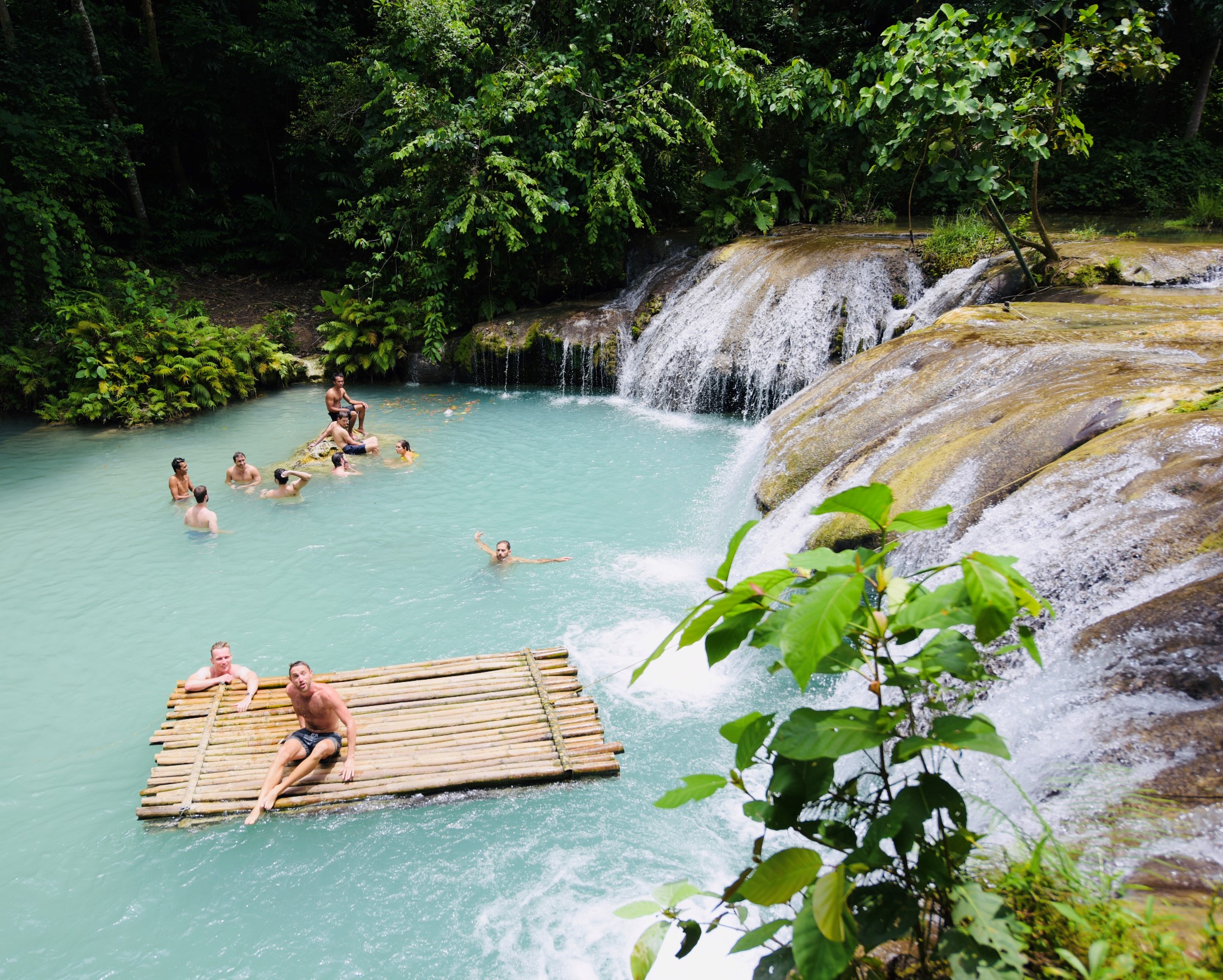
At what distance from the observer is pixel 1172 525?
3.42 m

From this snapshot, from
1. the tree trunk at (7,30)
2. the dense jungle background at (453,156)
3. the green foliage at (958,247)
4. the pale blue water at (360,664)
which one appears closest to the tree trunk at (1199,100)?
the dense jungle background at (453,156)

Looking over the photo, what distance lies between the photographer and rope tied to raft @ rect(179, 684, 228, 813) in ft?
14.6

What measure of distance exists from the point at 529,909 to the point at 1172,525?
365cm

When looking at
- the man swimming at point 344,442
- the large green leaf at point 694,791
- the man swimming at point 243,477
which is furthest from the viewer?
the man swimming at point 344,442

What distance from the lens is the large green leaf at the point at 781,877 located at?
4.84 ft

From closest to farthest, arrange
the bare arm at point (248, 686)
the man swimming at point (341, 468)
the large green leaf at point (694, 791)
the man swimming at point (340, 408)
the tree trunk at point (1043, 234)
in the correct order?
the large green leaf at point (694, 791) < the bare arm at point (248, 686) < the tree trunk at point (1043, 234) < the man swimming at point (341, 468) < the man swimming at point (340, 408)

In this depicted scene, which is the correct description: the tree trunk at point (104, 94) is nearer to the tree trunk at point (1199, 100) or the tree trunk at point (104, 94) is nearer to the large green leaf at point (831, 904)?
the large green leaf at point (831, 904)

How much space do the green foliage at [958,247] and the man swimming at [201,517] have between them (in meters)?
10.4

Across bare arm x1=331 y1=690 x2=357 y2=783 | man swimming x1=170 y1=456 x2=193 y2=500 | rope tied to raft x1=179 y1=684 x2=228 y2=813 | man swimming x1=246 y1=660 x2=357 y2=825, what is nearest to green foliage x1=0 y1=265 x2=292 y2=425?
man swimming x1=170 y1=456 x2=193 y2=500

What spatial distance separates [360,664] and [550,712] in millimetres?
1865

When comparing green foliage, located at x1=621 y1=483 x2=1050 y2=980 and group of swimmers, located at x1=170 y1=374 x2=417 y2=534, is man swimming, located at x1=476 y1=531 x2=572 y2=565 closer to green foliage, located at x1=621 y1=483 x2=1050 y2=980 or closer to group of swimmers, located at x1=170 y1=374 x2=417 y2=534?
group of swimmers, located at x1=170 y1=374 x2=417 y2=534

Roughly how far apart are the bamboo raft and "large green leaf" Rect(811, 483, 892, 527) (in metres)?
3.56

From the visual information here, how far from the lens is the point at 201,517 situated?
845 cm

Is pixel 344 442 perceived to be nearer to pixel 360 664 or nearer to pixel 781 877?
pixel 360 664
